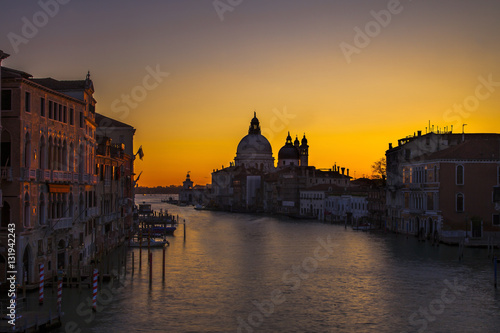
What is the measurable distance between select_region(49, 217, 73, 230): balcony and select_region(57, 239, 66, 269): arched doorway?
567 millimetres

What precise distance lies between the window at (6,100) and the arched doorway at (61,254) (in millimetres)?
5213

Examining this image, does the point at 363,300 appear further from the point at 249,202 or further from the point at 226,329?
the point at 249,202

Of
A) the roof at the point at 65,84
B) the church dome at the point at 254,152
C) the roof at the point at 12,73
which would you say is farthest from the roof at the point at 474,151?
the church dome at the point at 254,152

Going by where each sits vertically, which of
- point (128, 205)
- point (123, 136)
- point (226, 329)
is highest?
point (123, 136)

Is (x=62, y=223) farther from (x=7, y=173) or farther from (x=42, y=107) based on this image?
(x=42, y=107)

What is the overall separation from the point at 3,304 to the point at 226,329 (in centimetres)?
575

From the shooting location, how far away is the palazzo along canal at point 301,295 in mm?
17766

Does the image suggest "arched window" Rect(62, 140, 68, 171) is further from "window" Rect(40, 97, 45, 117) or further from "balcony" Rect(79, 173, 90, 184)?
"window" Rect(40, 97, 45, 117)

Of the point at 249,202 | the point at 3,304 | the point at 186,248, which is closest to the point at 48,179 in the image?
the point at 3,304

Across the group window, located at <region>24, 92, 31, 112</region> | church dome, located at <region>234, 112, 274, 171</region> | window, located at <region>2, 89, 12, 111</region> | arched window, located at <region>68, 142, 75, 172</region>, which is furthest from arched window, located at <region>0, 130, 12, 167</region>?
church dome, located at <region>234, 112, 274, 171</region>

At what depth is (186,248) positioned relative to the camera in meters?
39.2

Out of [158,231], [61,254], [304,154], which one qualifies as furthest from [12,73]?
[304,154]

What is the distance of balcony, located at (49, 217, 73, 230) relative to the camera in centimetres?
2097

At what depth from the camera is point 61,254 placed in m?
22.0
